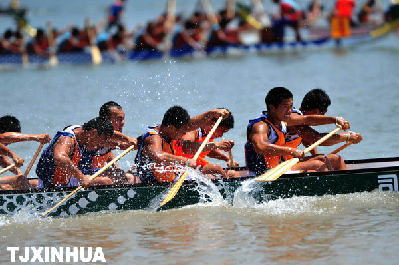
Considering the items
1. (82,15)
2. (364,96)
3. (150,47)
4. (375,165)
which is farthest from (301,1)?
(375,165)

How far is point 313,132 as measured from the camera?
1013 centimetres

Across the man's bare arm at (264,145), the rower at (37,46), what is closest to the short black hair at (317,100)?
the man's bare arm at (264,145)

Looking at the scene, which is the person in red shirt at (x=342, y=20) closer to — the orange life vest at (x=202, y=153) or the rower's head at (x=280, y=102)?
the orange life vest at (x=202, y=153)

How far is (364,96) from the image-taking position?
64.3ft

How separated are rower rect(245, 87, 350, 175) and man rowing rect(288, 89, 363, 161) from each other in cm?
17

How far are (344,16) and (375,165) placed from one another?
1687 cm

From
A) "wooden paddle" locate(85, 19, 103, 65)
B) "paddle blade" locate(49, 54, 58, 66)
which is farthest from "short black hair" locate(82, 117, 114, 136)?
"paddle blade" locate(49, 54, 58, 66)

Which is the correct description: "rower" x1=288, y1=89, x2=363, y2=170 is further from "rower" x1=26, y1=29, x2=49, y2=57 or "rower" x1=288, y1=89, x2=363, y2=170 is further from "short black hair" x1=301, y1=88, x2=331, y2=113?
"rower" x1=26, y1=29, x2=49, y2=57

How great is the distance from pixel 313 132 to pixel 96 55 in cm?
1706

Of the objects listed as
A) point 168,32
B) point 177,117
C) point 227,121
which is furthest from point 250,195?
point 168,32

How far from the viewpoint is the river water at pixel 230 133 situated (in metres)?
8.26

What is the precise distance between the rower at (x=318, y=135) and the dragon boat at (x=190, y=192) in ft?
1.05

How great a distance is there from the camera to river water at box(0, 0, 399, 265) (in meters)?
8.26

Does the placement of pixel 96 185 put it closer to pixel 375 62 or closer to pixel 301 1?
pixel 375 62
